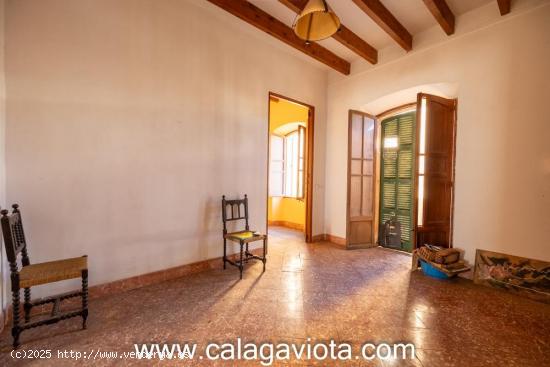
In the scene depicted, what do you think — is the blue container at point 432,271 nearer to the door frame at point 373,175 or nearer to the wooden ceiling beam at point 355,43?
the door frame at point 373,175

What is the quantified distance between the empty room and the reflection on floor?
20 millimetres

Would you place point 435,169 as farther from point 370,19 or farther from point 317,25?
point 317,25

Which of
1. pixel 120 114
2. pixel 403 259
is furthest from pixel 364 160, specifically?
pixel 120 114

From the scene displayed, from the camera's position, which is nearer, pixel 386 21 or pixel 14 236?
pixel 14 236

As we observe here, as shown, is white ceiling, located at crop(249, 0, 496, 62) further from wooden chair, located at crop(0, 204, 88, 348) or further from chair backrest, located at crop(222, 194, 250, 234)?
wooden chair, located at crop(0, 204, 88, 348)

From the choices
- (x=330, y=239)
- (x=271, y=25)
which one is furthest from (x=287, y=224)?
(x=271, y=25)

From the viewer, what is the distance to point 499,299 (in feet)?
8.82

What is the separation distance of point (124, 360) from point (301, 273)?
2.12 meters

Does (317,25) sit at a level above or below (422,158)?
above

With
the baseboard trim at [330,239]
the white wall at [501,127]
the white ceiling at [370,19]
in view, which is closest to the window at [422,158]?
the white wall at [501,127]

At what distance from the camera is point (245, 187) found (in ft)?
12.4

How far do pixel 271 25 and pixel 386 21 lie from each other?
1.51m

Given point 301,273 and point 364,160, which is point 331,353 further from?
point 364,160

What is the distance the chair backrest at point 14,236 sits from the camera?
→ 1738mm
